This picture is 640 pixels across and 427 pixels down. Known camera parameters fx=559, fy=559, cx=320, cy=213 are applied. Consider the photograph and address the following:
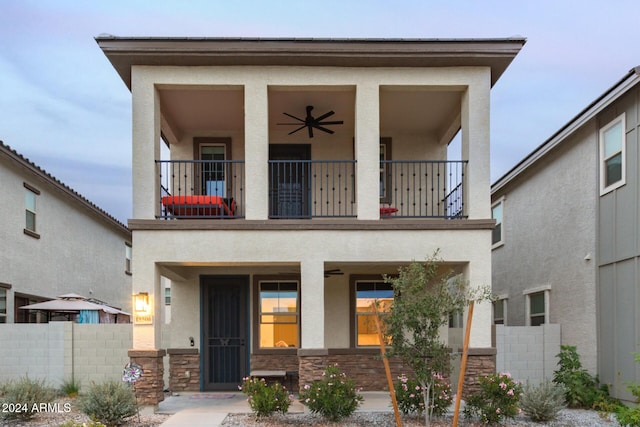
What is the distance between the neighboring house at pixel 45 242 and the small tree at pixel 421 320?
1028 centimetres

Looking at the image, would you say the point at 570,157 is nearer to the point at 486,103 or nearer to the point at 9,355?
the point at 486,103

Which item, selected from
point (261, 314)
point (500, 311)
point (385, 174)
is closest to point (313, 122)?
point (385, 174)

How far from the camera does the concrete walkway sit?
9406 mm

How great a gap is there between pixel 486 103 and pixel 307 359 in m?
5.70

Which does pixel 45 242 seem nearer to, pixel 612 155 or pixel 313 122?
pixel 313 122

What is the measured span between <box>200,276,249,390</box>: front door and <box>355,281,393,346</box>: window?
8.53 ft

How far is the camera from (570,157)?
1320cm

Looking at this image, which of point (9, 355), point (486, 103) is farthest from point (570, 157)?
point (9, 355)

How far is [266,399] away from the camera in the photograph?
363 inches

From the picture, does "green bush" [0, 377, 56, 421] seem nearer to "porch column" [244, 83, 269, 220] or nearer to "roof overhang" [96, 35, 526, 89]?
"porch column" [244, 83, 269, 220]

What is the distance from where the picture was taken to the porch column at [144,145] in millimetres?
10188

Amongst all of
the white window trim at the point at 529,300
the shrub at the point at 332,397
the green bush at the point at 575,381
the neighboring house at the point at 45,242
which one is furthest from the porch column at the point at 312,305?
the neighboring house at the point at 45,242

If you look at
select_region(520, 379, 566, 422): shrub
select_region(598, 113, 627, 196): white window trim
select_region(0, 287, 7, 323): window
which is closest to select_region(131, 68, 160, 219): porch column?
select_region(0, 287, 7, 323): window

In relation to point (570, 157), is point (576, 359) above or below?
below
